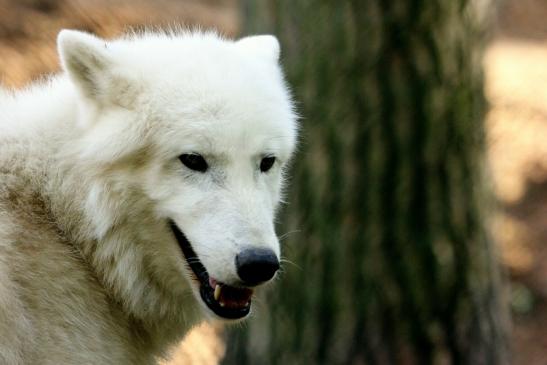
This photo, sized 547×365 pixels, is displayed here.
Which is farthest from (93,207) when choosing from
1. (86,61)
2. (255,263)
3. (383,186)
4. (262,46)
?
(383,186)

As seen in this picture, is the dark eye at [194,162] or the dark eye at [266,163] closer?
the dark eye at [194,162]

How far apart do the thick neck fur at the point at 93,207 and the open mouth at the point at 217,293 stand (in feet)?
0.29

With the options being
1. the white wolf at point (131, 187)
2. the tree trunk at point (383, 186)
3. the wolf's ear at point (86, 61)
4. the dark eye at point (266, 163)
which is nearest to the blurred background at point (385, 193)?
the tree trunk at point (383, 186)

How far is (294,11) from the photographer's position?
546 cm

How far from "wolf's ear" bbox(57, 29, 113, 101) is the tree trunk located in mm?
2030

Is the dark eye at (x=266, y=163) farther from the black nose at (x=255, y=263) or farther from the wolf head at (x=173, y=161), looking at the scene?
the black nose at (x=255, y=263)

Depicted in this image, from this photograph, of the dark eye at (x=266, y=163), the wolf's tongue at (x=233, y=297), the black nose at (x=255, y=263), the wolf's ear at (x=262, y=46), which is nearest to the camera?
the black nose at (x=255, y=263)

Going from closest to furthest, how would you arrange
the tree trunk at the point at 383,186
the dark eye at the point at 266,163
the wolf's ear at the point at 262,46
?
the dark eye at the point at 266,163 < the wolf's ear at the point at 262,46 < the tree trunk at the point at 383,186

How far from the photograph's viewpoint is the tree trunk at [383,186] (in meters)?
5.28

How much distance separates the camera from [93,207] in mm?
3502

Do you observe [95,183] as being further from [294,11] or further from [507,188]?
[507,188]

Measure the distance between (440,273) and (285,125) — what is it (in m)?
2.07

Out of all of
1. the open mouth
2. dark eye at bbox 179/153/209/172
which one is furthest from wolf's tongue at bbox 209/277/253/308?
dark eye at bbox 179/153/209/172

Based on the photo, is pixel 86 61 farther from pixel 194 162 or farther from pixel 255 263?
pixel 255 263
